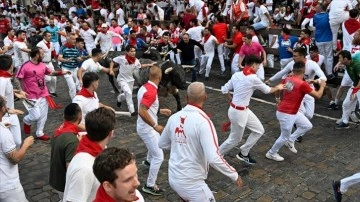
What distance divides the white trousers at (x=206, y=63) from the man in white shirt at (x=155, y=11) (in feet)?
20.0

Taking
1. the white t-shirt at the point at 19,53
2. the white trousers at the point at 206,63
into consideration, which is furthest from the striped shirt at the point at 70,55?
the white trousers at the point at 206,63

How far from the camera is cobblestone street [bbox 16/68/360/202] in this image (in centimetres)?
635

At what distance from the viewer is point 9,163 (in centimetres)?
462

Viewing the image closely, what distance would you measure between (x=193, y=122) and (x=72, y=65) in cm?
778

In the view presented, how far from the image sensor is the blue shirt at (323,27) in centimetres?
1161

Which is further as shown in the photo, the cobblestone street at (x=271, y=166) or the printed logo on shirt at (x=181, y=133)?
A: the cobblestone street at (x=271, y=166)

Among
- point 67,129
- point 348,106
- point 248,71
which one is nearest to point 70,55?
point 248,71

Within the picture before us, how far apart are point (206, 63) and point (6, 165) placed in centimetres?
1047

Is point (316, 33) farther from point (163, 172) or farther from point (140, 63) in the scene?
point (163, 172)

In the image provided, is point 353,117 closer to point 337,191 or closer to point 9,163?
point 337,191

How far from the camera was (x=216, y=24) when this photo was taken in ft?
47.3

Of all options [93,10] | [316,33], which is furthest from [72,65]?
[93,10]

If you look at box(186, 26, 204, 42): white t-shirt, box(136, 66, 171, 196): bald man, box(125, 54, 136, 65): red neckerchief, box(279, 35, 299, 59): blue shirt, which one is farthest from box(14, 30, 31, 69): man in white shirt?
box(136, 66, 171, 196): bald man

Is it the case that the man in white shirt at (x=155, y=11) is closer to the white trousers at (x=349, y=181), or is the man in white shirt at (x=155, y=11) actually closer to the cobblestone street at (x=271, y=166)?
the cobblestone street at (x=271, y=166)
